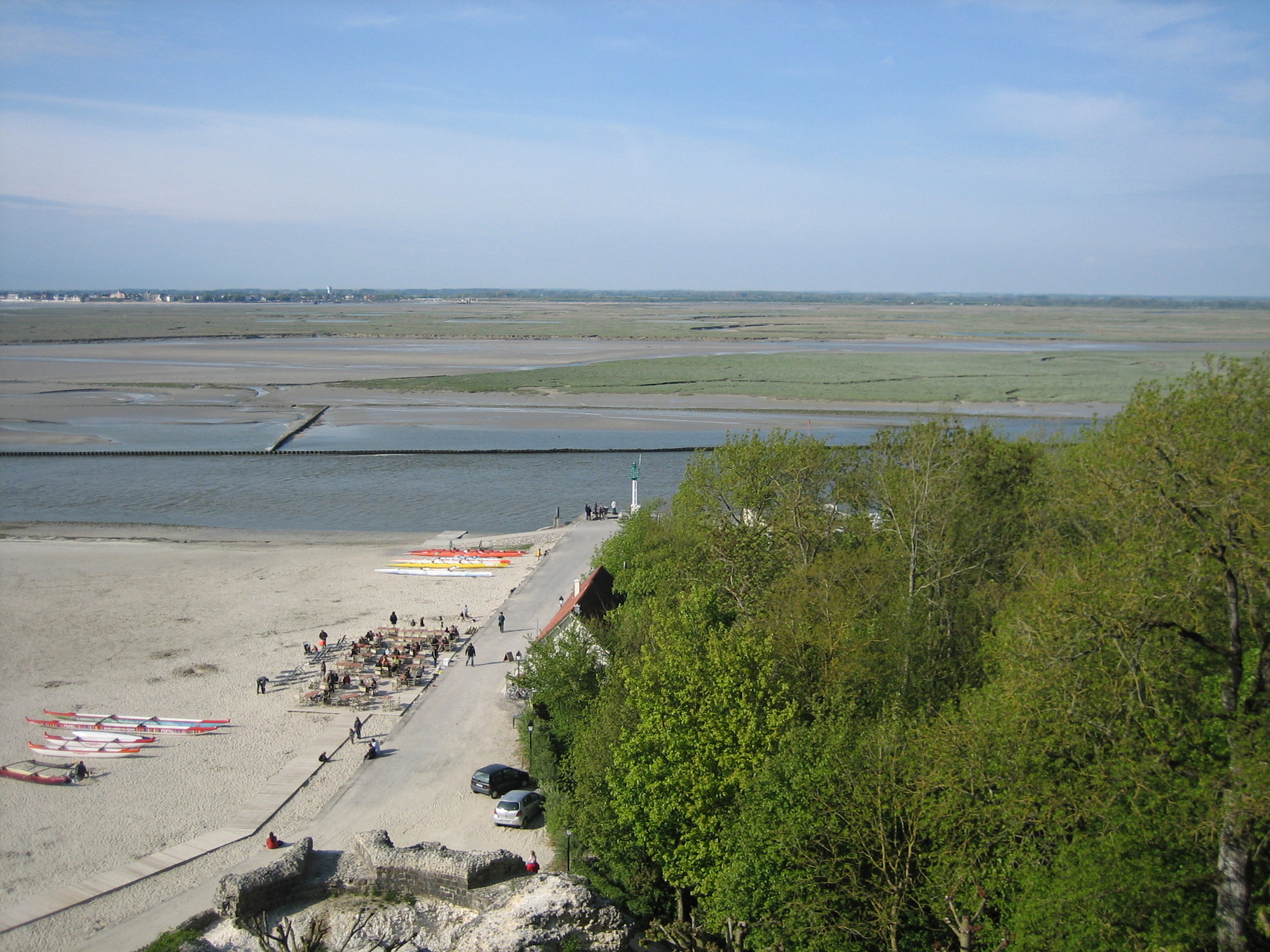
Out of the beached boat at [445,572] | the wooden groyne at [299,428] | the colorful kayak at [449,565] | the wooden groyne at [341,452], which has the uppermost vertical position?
the wooden groyne at [299,428]

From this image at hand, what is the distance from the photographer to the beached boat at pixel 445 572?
4159cm

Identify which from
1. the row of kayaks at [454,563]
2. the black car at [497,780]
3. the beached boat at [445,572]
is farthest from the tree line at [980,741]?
the row of kayaks at [454,563]

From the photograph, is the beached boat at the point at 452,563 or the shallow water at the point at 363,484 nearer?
the beached boat at the point at 452,563

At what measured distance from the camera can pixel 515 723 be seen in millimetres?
25594

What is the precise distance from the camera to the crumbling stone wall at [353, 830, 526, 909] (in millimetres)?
16234

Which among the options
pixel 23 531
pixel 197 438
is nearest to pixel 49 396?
pixel 197 438

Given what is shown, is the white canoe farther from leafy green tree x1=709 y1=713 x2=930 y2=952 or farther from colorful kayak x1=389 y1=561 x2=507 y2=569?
leafy green tree x1=709 y1=713 x2=930 y2=952

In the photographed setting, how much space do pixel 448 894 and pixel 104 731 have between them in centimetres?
1432

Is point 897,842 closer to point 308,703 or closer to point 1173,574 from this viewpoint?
point 1173,574

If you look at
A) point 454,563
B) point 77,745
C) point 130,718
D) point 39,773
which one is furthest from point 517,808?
point 454,563

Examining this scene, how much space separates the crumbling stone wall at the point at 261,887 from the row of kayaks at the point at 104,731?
1066 centimetres

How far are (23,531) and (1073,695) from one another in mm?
52639

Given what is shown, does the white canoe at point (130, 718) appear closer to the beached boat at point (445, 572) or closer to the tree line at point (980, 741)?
the tree line at point (980, 741)

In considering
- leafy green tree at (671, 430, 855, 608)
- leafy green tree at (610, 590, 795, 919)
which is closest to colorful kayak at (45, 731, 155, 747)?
leafy green tree at (610, 590, 795, 919)
